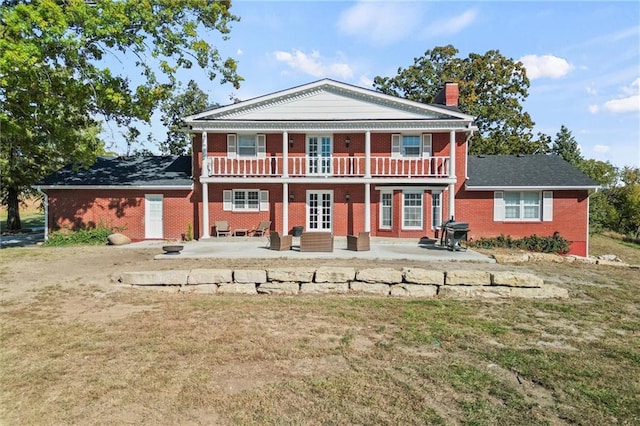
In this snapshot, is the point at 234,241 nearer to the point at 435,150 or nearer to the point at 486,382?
the point at 435,150

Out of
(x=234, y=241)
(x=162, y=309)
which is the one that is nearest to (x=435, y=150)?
(x=234, y=241)

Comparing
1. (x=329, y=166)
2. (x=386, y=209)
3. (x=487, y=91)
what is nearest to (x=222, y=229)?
(x=329, y=166)

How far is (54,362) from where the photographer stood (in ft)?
16.1

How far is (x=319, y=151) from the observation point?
67.0ft

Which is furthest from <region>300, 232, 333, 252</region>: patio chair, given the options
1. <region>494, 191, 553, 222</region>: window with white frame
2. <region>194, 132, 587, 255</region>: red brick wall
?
<region>494, 191, 553, 222</region>: window with white frame

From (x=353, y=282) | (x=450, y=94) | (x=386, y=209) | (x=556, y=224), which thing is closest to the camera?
(x=353, y=282)

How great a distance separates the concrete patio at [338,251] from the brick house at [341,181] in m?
1.65

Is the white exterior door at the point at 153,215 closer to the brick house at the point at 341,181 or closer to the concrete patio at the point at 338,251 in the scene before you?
the brick house at the point at 341,181

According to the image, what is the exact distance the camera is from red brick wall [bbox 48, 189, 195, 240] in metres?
19.8

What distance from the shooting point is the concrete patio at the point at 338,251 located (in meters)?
13.4

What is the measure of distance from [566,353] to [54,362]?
7.18 m

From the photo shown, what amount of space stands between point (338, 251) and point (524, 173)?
40.2 ft

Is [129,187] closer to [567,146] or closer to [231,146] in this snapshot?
[231,146]

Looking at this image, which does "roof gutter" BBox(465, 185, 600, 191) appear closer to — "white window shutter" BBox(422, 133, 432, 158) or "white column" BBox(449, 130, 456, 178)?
"white column" BBox(449, 130, 456, 178)
